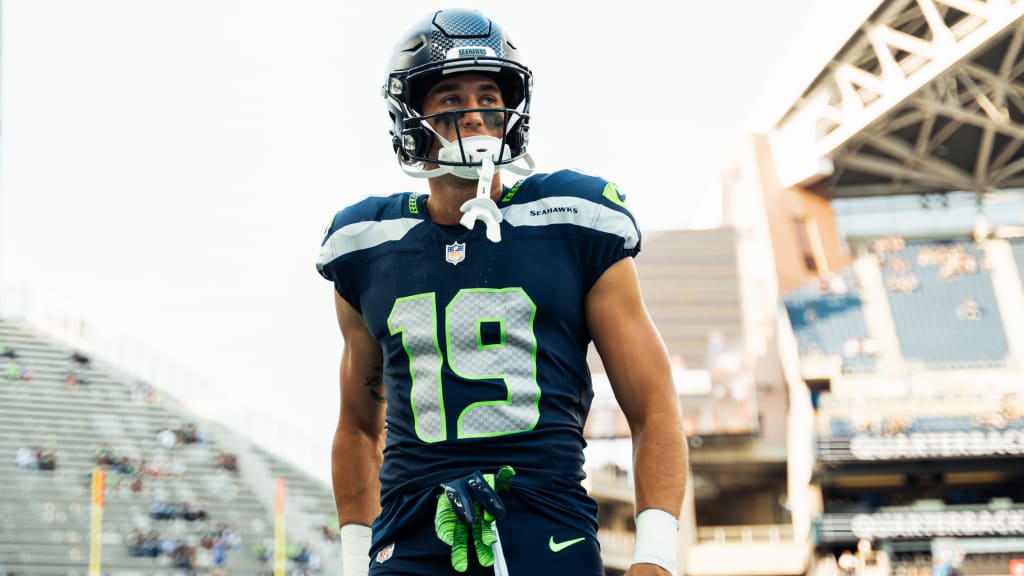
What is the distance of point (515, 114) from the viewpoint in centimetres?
233

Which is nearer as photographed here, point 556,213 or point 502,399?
point 502,399

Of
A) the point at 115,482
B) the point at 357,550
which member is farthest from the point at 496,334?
the point at 115,482

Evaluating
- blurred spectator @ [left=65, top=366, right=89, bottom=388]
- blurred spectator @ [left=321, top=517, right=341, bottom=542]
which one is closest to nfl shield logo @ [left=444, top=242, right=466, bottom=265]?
blurred spectator @ [left=321, top=517, right=341, bottom=542]

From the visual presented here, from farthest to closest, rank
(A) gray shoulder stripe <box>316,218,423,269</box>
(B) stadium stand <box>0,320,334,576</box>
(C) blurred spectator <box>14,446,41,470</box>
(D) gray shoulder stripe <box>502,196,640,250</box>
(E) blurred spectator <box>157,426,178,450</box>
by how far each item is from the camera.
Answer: (E) blurred spectator <box>157,426,178,450</box> < (C) blurred spectator <box>14,446,41,470</box> < (B) stadium stand <box>0,320,334,576</box> < (A) gray shoulder stripe <box>316,218,423,269</box> < (D) gray shoulder stripe <box>502,196,640,250</box>

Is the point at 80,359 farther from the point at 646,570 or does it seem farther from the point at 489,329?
the point at 646,570

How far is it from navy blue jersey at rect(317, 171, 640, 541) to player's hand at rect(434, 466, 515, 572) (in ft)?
0.17

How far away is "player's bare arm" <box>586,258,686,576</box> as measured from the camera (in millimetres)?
2127

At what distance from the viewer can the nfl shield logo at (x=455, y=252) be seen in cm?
225

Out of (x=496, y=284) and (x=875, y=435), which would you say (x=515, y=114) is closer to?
(x=496, y=284)

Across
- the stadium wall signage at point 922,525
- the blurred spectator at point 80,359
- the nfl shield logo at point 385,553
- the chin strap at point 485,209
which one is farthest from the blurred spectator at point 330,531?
the chin strap at point 485,209

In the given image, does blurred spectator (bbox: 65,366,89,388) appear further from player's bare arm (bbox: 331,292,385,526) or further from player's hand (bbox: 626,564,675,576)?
player's hand (bbox: 626,564,675,576)

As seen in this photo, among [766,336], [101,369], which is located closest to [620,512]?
[766,336]

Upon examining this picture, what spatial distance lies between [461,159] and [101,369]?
25.9 m

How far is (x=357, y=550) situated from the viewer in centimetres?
251
